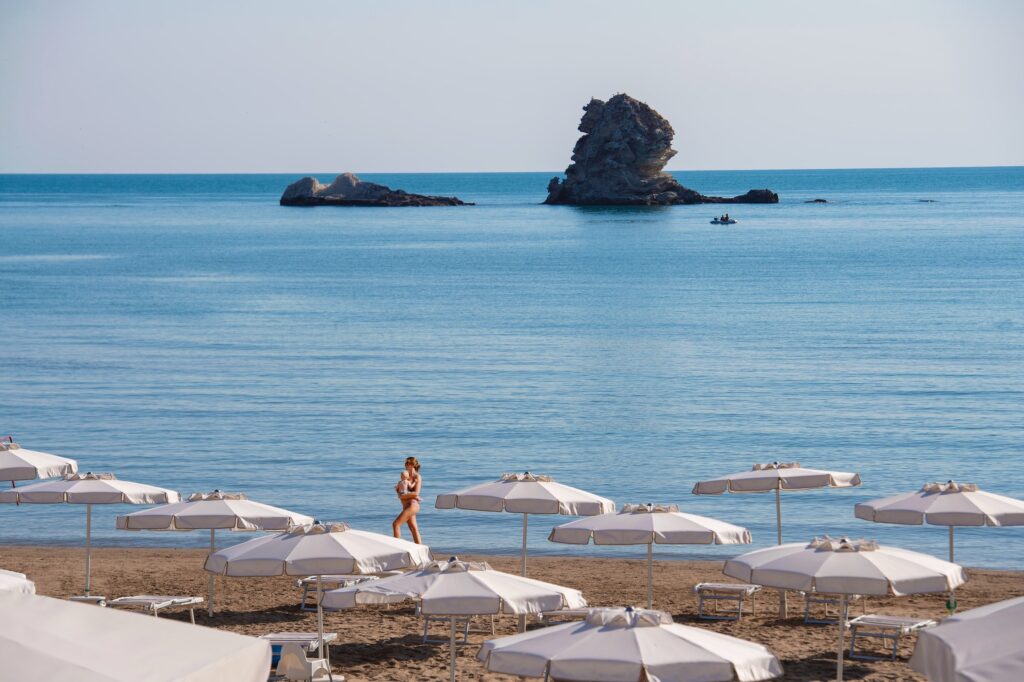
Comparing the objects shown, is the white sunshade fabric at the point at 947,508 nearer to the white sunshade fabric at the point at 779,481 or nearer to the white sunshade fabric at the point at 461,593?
the white sunshade fabric at the point at 779,481

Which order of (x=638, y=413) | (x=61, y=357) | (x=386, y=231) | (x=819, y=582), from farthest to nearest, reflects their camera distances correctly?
(x=386, y=231), (x=61, y=357), (x=638, y=413), (x=819, y=582)

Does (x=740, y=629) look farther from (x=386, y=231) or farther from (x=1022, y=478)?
(x=386, y=231)

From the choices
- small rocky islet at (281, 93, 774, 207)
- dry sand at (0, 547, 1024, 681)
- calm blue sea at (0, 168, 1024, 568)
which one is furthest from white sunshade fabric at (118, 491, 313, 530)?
small rocky islet at (281, 93, 774, 207)

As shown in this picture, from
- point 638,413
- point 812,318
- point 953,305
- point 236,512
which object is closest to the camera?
point 236,512

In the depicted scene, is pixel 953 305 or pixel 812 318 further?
pixel 953 305

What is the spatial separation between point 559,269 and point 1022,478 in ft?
191

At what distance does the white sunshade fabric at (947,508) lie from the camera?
47.0ft

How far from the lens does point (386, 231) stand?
124 m

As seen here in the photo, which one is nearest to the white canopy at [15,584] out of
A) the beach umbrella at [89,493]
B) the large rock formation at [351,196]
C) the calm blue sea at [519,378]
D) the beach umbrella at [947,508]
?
the beach umbrella at [89,493]

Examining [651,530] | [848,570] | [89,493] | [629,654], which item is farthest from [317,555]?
[89,493]

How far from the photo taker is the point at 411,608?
634 inches

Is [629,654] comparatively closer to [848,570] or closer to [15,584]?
[848,570]

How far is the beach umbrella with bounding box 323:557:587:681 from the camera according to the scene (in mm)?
10320

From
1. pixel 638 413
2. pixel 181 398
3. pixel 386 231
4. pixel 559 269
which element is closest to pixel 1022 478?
pixel 638 413
